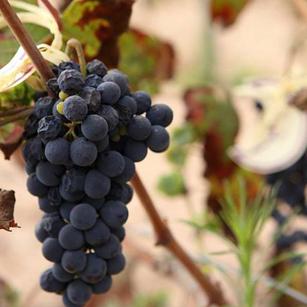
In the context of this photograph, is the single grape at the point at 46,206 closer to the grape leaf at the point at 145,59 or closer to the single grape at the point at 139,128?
the single grape at the point at 139,128

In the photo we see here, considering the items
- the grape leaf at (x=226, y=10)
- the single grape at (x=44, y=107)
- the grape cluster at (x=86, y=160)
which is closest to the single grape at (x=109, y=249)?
the grape cluster at (x=86, y=160)

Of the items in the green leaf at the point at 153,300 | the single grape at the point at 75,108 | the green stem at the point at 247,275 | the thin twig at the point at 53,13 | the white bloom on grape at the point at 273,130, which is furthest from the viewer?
the green leaf at the point at 153,300

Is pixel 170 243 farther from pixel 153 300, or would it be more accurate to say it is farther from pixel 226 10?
pixel 153 300

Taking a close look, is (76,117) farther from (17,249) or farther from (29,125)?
(17,249)

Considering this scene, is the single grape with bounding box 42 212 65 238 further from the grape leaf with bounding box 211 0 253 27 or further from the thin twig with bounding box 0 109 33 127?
the grape leaf with bounding box 211 0 253 27

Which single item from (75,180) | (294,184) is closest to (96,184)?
(75,180)

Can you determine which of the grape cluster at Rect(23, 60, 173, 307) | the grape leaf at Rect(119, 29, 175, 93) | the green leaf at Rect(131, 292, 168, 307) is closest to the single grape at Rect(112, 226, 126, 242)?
the grape cluster at Rect(23, 60, 173, 307)

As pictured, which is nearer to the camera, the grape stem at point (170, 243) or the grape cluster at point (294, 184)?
the grape stem at point (170, 243)
